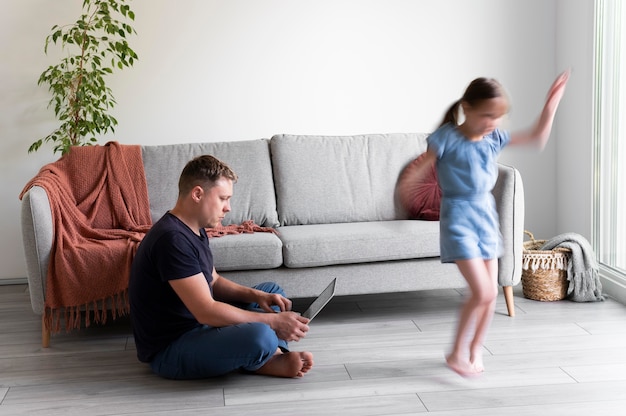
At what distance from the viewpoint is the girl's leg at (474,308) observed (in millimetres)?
2598

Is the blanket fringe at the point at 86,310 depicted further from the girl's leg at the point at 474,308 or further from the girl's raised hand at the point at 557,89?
the girl's raised hand at the point at 557,89

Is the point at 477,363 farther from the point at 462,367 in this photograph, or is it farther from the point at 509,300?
the point at 509,300

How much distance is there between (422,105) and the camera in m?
4.59

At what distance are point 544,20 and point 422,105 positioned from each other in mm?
869

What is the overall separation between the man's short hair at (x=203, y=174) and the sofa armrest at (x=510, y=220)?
4.59 feet

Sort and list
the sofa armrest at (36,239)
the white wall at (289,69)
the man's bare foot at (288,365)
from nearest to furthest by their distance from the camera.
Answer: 1. the man's bare foot at (288,365)
2. the sofa armrest at (36,239)
3. the white wall at (289,69)

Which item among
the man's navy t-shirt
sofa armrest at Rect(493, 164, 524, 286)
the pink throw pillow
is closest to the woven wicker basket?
sofa armrest at Rect(493, 164, 524, 286)

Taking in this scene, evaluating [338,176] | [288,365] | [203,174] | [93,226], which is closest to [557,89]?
[203,174]

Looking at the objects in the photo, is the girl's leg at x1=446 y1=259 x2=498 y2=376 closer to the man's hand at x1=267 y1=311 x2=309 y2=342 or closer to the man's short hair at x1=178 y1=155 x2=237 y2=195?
the man's hand at x1=267 y1=311 x2=309 y2=342

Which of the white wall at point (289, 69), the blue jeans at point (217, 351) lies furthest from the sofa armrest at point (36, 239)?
the white wall at point (289, 69)

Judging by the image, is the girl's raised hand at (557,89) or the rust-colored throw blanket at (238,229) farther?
the rust-colored throw blanket at (238,229)

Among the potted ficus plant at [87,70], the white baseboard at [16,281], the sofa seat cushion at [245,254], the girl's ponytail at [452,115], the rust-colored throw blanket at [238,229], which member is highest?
the potted ficus plant at [87,70]

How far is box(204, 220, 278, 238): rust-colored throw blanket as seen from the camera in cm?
350

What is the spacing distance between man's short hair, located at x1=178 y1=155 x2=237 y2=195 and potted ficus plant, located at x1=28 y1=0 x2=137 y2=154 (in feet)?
4.84
